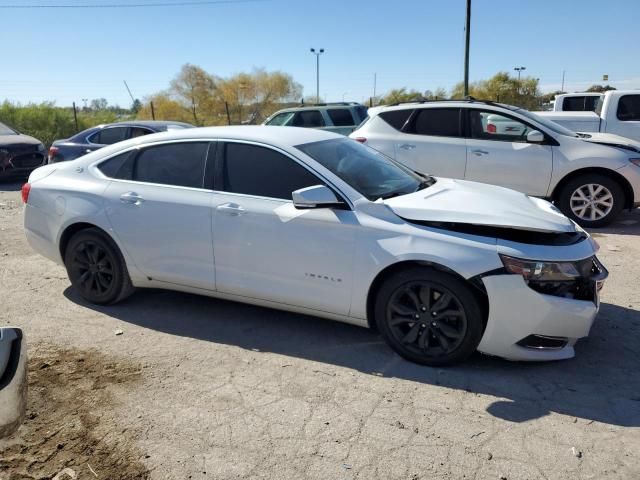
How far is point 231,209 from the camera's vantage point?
4051 mm

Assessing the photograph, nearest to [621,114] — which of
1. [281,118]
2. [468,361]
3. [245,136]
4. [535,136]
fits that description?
[535,136]

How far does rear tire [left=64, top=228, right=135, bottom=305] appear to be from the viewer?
15.2 feet

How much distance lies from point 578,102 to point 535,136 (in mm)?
7852

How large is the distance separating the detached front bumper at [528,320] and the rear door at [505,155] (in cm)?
455

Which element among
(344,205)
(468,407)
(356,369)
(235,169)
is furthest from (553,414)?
(235,169)

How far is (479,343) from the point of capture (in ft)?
11.4

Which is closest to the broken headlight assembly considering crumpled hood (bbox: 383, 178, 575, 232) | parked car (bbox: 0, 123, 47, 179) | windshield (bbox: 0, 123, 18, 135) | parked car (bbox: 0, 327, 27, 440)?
crumpled hood (bbox: 383, 178, 575, 232)

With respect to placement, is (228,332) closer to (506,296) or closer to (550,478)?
(506,296)

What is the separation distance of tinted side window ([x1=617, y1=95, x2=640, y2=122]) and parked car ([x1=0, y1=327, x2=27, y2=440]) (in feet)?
37.1

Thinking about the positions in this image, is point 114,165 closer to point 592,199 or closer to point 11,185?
point 592,199

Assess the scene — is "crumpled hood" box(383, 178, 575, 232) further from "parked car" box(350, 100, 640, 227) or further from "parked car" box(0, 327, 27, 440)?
"parked car" box(350, 100, 640, 227)

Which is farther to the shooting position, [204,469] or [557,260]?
[557,260]

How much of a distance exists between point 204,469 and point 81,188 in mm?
2973

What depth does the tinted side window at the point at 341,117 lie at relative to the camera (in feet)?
45.3
